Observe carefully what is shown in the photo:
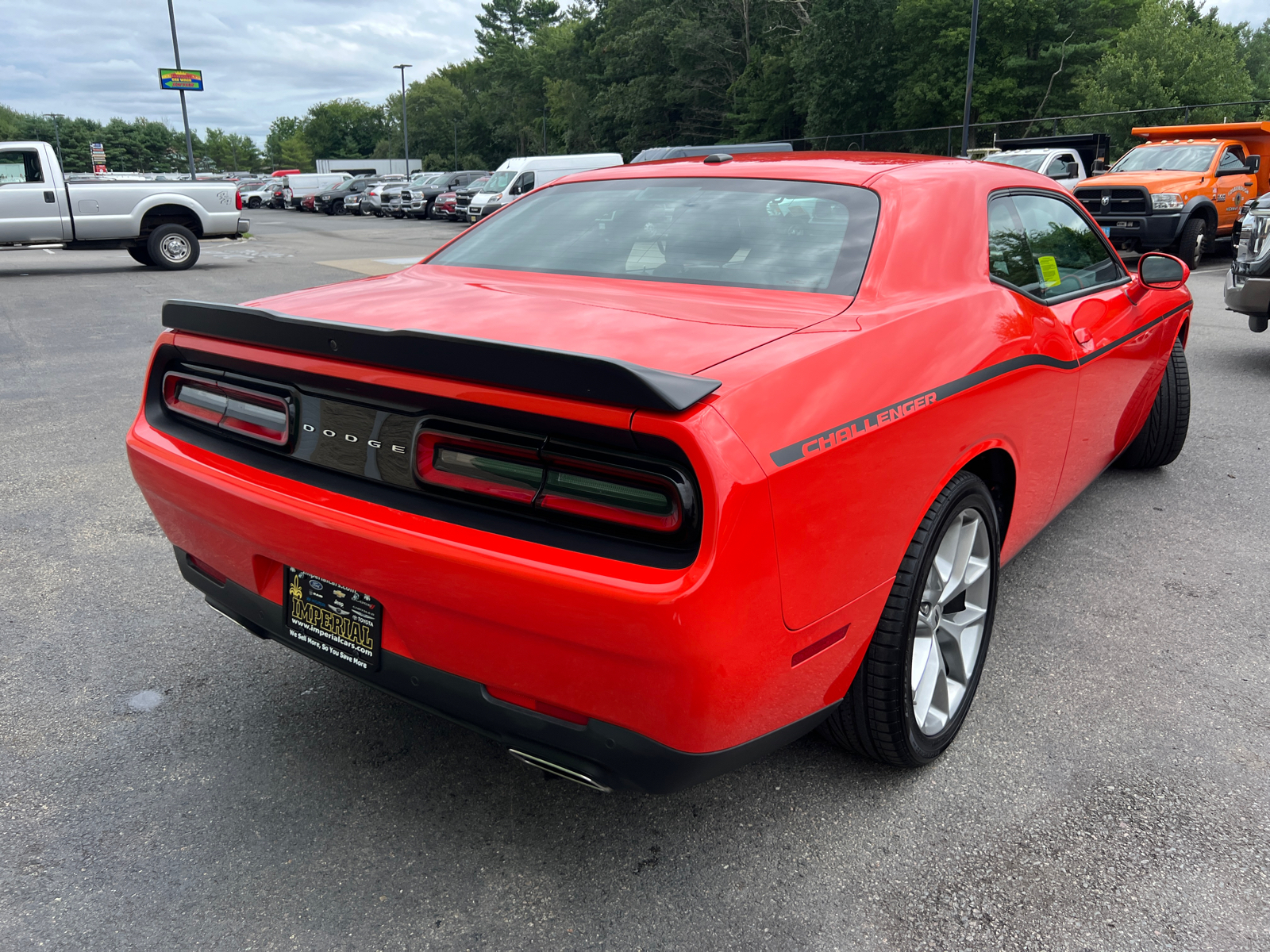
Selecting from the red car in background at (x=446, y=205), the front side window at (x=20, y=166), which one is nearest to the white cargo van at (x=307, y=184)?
the red car in background at (x=446, y=205)

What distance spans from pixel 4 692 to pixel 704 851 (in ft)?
7.25

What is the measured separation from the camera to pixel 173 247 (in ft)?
53.7

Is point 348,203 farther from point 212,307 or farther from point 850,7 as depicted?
point 212,307

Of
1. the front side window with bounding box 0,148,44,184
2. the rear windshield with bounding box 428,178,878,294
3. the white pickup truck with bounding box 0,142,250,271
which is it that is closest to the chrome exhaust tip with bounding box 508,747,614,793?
the rear windshield with bounding box 428,178,878,294

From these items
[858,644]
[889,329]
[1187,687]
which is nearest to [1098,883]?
[858,644]

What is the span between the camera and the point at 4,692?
2.88 metres

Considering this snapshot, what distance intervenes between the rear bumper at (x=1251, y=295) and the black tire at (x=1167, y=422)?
2.87 m

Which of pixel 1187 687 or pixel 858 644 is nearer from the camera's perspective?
pixel 858 644

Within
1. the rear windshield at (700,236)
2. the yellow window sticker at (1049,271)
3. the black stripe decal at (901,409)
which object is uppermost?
the rear windshield at (700,236)

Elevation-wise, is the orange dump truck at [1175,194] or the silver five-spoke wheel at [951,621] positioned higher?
the orange dump truck at [1175,194]

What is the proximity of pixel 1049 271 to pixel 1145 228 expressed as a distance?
1178 centimetres

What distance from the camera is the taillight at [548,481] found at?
5.65ft

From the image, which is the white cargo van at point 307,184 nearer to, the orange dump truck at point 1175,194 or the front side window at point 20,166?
the front side window at point 20,166

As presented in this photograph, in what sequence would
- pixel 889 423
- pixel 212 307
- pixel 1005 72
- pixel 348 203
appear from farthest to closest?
pixel 348 203, pixel 1005 72, pixel 212 307, pixel 889 423
